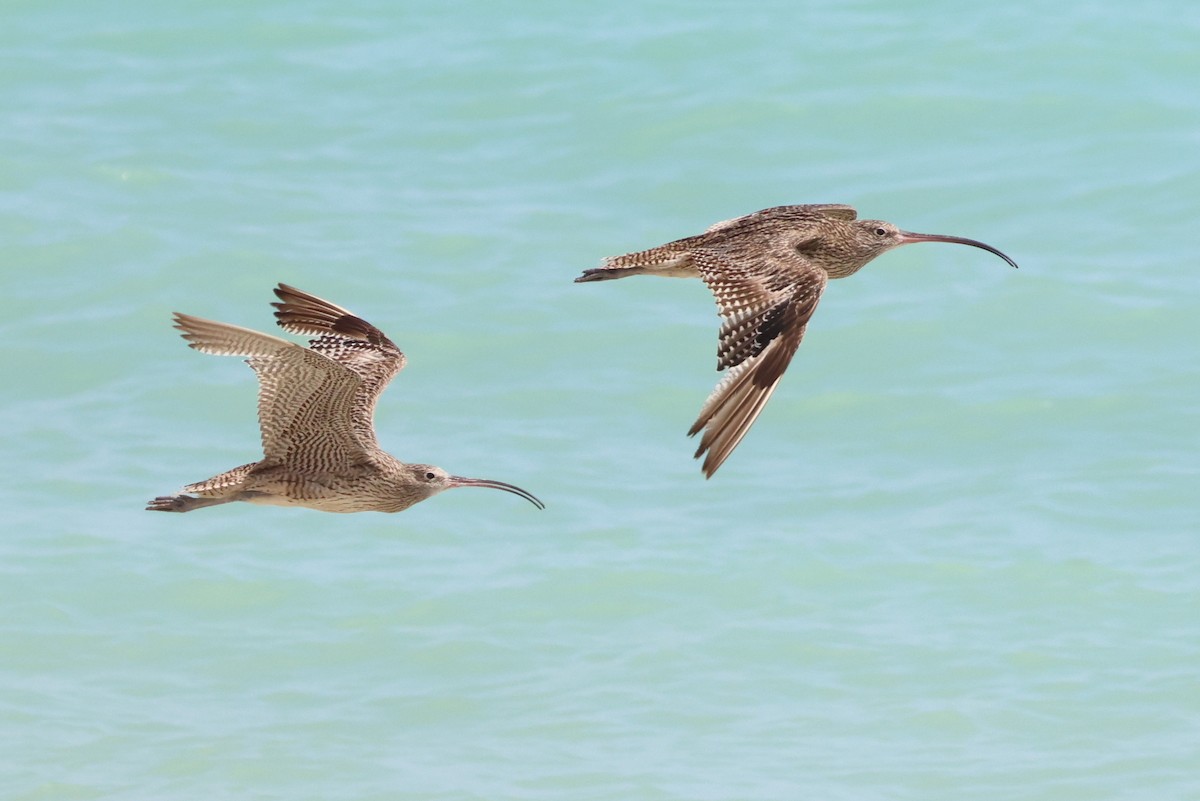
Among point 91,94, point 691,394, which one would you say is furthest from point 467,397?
point 91,94

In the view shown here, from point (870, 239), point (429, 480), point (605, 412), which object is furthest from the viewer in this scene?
point (605, 412)

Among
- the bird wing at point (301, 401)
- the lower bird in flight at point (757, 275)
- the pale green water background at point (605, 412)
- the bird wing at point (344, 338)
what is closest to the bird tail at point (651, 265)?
the lower bird in flight at point (757, 275)

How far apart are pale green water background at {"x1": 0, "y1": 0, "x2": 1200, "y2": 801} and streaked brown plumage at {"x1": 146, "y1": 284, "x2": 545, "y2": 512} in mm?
4137

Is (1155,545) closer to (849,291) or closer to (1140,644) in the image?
(1140,644)

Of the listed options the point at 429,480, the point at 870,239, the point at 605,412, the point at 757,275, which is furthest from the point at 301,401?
the point at 605,412

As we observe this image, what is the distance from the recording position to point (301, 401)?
1008 cm

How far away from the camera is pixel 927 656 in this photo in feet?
51.8

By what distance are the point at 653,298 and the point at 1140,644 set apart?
20.4 ft

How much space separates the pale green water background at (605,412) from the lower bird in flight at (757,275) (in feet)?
13.3

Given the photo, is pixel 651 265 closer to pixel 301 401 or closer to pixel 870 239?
pixel 870 239

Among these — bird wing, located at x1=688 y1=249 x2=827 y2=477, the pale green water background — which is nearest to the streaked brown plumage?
bird wing, located at x1=688 y1=249 x2=827 y2=477

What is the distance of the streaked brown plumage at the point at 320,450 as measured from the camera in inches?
389

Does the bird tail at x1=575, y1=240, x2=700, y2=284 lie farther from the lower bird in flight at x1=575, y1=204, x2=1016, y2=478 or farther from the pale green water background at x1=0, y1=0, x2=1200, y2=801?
the pale green water background at x1=0, y1=0, x2=1200, y2=801

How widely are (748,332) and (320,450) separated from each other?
1.99 meters
